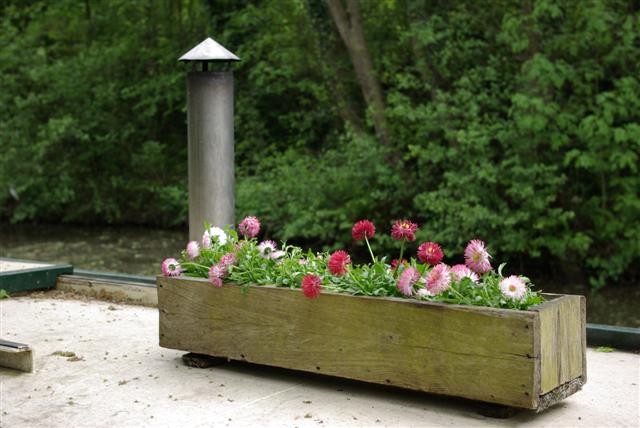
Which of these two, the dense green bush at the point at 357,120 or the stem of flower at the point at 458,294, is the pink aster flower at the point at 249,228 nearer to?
the stem of flower at the point at 458,294

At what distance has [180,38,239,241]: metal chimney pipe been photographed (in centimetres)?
702

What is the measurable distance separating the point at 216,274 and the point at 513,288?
1.73 m

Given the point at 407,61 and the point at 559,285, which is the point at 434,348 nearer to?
the point at 559,285

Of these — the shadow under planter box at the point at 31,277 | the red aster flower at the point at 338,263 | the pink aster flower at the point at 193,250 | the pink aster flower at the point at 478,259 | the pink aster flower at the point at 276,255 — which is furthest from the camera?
the shadow under planter box at the point at 31,277

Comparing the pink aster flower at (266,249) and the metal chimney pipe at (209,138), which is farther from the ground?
the metal chimney pipe at (209,138)

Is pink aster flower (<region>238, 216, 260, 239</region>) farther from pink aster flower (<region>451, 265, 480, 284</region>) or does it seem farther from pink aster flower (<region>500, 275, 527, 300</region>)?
pink aster flower (<region>500, 275, 527, 300</region>)

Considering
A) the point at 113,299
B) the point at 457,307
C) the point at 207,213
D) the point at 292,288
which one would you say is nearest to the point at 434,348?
→ the point at 457,307

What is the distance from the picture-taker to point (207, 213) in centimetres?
709

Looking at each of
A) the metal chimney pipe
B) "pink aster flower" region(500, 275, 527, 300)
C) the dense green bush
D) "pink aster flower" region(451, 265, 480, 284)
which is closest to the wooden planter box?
"pink aster flower" region(500, 275, 527, 300)

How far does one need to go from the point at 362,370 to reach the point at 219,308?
99 cm

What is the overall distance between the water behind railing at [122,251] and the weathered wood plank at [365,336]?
683 cm

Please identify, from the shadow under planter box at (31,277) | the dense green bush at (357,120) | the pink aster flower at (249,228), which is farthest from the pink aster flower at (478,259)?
the dense green bush at (357,120)

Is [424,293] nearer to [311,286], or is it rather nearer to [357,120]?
[311,286]

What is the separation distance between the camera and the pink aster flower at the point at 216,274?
5.59m
